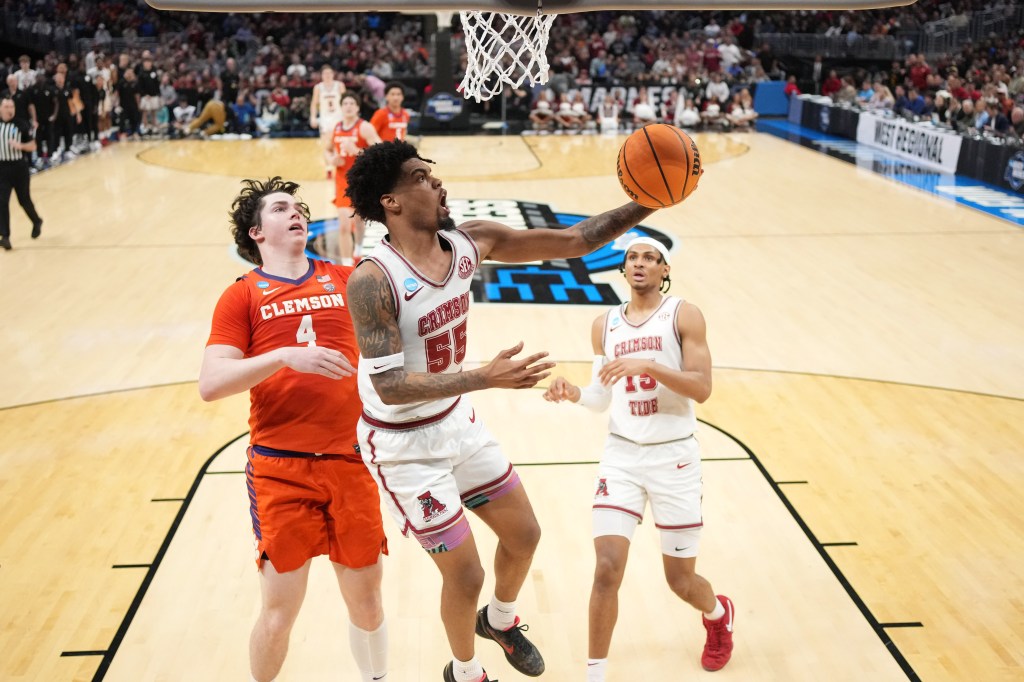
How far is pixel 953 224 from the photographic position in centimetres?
1333

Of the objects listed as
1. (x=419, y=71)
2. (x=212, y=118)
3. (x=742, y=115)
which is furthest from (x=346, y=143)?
(x=419, y=71)

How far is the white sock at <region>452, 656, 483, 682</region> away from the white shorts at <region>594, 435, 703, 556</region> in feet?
2.40

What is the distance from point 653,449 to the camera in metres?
4.25

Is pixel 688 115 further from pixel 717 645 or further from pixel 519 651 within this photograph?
pixel 519 651

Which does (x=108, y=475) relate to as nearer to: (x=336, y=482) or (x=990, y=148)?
(x=336, y=482)

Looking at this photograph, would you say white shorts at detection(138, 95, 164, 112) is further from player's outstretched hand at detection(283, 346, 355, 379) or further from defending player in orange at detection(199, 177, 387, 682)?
player's outstretched hand at detection(283, 346, 355, 379)

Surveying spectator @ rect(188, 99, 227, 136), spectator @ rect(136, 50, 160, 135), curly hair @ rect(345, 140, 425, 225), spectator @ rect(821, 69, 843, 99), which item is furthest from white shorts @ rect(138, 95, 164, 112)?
curly hair @ rect(345, 140, 425, 225)

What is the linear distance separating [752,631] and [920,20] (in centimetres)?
2893

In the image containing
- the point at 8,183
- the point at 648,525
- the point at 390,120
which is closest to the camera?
the point at 648,525

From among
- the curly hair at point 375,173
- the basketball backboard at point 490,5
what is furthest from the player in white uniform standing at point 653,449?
the curly hair at point 375,173

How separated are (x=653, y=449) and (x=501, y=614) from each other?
3.10 ft

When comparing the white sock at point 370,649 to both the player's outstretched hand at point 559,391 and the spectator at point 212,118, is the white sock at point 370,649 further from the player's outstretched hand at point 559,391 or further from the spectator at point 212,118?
the spectator at point 212,118

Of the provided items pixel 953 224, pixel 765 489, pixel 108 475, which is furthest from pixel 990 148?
pixel 108 475

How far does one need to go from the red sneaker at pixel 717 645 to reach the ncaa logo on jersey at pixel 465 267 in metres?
1.96
